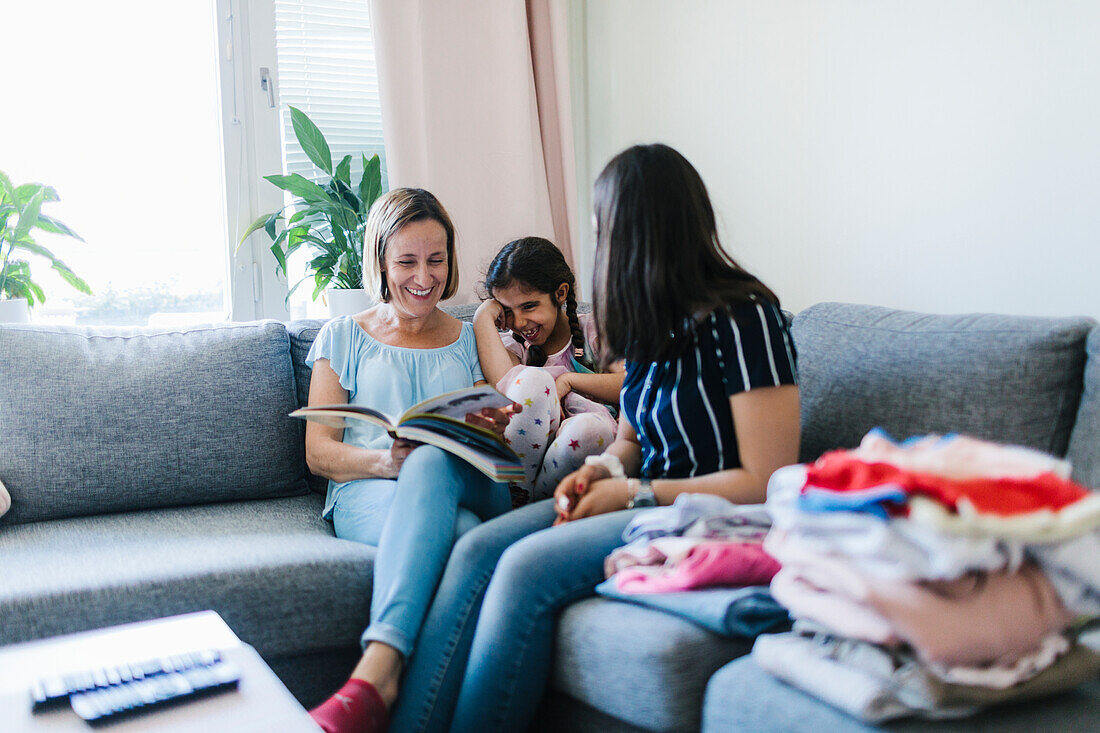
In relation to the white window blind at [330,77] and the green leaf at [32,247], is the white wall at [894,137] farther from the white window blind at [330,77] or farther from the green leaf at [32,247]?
the green leaf at [32,247]

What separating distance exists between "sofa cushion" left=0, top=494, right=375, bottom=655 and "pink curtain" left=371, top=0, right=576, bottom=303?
Answer: 1.31m

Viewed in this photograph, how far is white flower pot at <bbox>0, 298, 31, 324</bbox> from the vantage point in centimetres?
219

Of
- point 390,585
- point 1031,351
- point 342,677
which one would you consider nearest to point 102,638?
point 390,585

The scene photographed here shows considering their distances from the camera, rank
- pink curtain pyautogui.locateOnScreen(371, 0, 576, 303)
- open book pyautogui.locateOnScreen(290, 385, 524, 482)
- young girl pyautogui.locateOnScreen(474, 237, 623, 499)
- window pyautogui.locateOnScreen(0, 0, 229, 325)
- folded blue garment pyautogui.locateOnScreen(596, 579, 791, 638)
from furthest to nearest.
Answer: pink curtain pyautogui.locateOnScreen(371, 0, 576, 303) < window pyautogui.locateOnScreen(0, 0, 229, 325) < young girl pyautogui.locateOnScreen(474, 237, 623, 499) < open book pyautogui.locateOnScreen(290, 385, 524, 482) < folded blue garment pyautogui.locateOnScreen(596, 579, 791, 638)

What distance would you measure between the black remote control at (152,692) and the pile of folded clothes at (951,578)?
0.65 m

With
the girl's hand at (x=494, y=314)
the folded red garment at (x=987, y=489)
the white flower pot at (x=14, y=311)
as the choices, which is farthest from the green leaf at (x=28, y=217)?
the folded red garment at (x=987, y=489)

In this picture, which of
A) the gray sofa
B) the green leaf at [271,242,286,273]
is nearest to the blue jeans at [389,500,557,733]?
the gray sofa

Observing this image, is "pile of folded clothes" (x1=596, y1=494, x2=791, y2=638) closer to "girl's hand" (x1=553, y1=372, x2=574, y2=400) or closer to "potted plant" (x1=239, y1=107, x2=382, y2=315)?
"girl's hand" (x1=553, y1=372, x2=574, y2=400)

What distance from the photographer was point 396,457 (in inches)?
67.8

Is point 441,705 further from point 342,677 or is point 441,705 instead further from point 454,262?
point 454,262

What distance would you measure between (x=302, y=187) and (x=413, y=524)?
1.40 m

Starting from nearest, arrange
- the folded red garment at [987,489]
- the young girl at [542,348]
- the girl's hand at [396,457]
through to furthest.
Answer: the folded red garment at [987,489]
the girl's hand at [396,457]
the young girl at [542,348]

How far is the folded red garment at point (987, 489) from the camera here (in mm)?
854

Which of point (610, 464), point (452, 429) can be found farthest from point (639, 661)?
point (452, 429)
